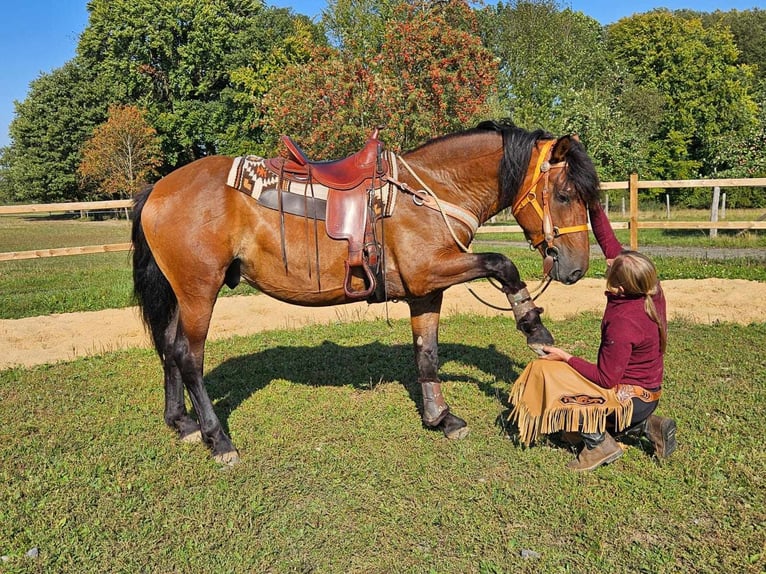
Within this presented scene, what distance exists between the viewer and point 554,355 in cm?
387

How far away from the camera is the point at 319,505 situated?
348 centimetres

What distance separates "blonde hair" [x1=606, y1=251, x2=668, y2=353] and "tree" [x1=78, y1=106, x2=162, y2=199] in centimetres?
3548

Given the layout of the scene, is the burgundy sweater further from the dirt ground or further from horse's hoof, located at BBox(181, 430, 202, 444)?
the dirt ground

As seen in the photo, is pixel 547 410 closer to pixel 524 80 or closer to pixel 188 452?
pixel 188 452

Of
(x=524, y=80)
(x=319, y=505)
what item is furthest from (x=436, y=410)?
(x=524, y=80)

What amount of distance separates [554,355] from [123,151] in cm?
3803

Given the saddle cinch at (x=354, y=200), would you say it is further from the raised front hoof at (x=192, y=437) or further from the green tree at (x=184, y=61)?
the green tree at (x=184, y=61)

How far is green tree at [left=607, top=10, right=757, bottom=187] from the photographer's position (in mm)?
30578

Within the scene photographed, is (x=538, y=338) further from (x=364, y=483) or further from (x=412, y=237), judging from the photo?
(x=364, y=483)

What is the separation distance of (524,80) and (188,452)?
3498cm

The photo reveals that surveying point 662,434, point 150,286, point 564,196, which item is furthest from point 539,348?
point 150,286

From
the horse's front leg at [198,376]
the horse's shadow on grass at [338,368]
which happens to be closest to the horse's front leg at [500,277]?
the horse's shadow on grass at [338,368]

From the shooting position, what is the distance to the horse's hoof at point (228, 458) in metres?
4.13

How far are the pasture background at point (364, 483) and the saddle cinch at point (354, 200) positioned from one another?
1.37 metres
